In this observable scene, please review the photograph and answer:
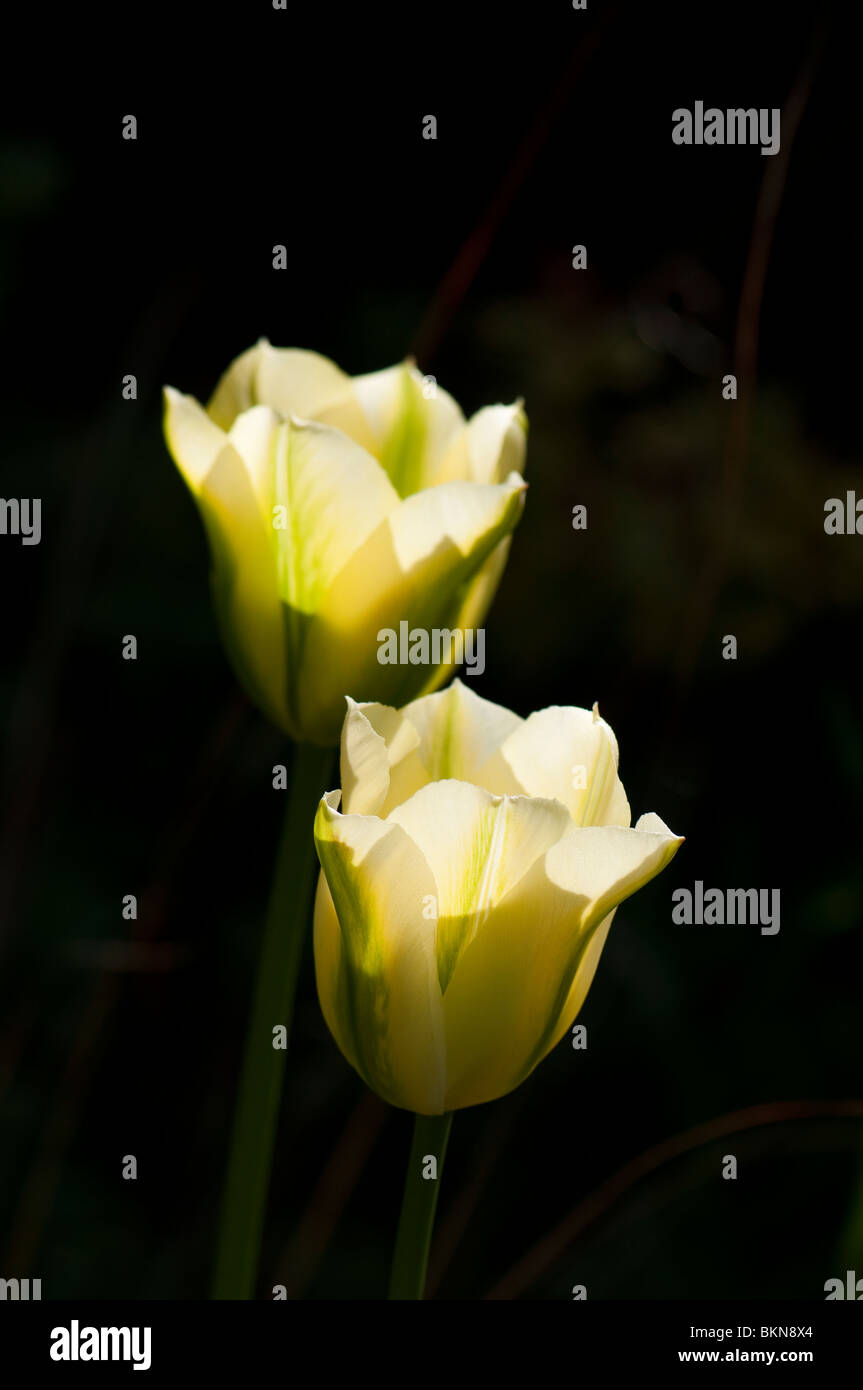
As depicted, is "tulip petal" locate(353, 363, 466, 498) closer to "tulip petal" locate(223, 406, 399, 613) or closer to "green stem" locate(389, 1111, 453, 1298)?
"tulip petal" locate(223, 406, 399, 613)

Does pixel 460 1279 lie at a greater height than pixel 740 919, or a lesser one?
lesser

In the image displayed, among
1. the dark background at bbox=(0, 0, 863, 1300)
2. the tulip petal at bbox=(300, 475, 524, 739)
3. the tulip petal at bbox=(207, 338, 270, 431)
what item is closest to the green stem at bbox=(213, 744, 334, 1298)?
the tulip petal at bbox=(300, 475, 524, 739)

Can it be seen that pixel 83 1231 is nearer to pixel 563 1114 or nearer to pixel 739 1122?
pixel 563 1114

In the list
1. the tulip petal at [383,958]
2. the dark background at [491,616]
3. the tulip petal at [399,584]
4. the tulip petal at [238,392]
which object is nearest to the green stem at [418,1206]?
the tulip petal at [383,958]

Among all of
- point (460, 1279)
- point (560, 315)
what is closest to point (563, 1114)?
point (460, 1279)

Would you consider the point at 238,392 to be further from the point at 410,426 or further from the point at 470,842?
the point at 470,842

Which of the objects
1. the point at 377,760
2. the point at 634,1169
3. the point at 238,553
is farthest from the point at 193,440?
the point at 634,1169

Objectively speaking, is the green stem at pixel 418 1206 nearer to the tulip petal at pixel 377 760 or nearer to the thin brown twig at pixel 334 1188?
the tulip petal at pixel 377 760
